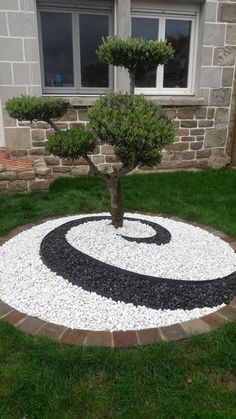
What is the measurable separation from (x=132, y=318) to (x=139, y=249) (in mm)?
844

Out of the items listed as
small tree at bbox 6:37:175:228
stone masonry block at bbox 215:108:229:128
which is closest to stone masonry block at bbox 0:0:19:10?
small tree at bbox 6:37:175:228

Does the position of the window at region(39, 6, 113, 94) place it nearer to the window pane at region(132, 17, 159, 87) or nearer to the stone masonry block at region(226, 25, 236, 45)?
the window pane at region(132, 17, 159, 87)

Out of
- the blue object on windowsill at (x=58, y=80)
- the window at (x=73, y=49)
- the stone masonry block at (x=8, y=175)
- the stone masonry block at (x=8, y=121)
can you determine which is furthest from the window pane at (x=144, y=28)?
the stone masonry block at (x=8, y=175)

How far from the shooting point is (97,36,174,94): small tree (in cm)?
282

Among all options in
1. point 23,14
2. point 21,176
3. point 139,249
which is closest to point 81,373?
point 139,249

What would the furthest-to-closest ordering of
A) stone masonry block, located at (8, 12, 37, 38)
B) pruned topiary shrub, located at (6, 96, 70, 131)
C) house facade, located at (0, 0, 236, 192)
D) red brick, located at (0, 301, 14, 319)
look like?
house facade, located at (0, 0, 236, 192) < stone masonry block, located at (8, 12, 37, 38) < pruned topiary shrub, located at (6, 96, 70, 131) < red brick, located at (0, 301, 14, 319)

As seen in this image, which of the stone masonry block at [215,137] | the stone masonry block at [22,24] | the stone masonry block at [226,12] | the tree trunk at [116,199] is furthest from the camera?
the stone masonry block at [215,137]

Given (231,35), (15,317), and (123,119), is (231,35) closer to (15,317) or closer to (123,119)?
(123,119)

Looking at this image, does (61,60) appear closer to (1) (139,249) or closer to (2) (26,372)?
(1) (139,249)

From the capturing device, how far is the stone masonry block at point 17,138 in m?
5.56

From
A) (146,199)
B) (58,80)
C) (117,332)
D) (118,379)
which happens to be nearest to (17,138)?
(58,80)

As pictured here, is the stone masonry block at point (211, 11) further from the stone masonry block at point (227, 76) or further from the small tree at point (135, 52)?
the small tree at point (135, 52)

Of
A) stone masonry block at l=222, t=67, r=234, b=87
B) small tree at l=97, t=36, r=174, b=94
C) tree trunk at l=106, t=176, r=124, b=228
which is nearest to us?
small tree at l=97, t=36, r=174, b=94

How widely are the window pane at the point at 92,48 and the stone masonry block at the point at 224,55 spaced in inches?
73.4
